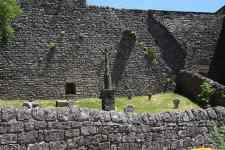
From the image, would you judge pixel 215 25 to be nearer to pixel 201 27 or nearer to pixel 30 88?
pixel 201 27

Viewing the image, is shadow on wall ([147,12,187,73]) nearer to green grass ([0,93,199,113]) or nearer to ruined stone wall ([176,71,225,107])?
ruined stone wall ([176,71,225,107])

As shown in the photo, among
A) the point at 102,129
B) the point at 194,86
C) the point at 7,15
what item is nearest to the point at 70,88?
the point at 7,15

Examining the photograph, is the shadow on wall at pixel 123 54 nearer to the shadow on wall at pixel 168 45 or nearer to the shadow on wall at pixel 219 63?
the shadow on wall at pixel 168 45

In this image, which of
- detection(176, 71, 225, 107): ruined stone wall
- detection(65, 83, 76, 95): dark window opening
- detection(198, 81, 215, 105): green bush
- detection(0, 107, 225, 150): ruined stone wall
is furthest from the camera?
detection(65, 83, 76, 95): dark window opening

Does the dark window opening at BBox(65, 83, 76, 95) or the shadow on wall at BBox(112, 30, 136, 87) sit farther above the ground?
the shadow on wall at BBox(112, 30, 136, 87)

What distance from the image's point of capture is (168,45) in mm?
33094

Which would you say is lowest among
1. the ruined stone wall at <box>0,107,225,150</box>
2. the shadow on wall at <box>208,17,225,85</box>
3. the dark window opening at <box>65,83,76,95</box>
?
the ruined stone wall at <box>0,107,225,150</box>

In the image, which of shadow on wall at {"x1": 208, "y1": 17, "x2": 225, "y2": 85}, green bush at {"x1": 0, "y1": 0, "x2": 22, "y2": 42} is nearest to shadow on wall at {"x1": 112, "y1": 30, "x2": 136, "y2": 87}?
shadow on wall at {"x1": 208, "y1": 17, "x2": 225, "y2": 85}

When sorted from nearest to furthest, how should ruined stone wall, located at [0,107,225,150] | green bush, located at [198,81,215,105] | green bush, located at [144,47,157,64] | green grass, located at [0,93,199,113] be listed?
ruined stone wall, located at [0,107,225,150] < green grass, located at [0,93,199,113] < green bush, located at [198,81,215,105] < green bush, located at [144,47,157,64]

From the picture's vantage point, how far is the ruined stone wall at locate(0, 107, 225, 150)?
9719mm

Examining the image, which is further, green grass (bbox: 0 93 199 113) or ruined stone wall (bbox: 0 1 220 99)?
ruined stone wall (bbox: 0 1 220 99)

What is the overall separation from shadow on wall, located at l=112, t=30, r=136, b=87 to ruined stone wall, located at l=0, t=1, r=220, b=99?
0.05 meters

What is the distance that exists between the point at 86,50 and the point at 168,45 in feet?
15.0

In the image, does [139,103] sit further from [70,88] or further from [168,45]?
[168,45]
